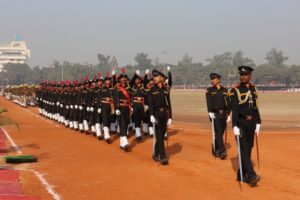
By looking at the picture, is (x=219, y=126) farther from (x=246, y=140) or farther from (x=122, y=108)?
(x=122, y=108)

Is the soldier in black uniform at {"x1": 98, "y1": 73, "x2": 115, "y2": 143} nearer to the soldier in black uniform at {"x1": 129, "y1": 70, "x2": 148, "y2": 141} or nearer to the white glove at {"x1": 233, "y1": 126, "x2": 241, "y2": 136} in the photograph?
the soldier in black uniform at {"x1": 129, "y1": 70, "x2": 148, "y2": 141}

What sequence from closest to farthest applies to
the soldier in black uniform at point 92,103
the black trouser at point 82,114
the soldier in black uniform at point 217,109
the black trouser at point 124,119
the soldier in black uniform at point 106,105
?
1. the soldier in black uniform at point 217,109
2. the black trouser at point 124,119
3. the soldier in black uniform at point 106,105
4. the soldier in black uniform at point 92,103
5. the black trouser at point 82,114

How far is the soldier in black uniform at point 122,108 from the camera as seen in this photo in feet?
44.8

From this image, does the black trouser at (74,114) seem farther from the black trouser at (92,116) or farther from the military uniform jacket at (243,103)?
the military uniform jacket at (243,103)

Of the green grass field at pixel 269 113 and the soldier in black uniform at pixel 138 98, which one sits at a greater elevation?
the soldier in black uniform at pixel 138 98

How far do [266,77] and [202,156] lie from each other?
5273 inches

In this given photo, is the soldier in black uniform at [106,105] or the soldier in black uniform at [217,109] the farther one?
the soldier in black uniform at [106,105]

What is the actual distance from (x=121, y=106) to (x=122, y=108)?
8 cm

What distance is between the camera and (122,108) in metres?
14.0

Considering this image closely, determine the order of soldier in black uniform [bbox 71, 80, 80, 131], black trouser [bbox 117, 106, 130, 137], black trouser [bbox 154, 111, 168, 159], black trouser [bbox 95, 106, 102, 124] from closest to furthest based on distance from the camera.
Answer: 1. black trouser [bbox 154, 111, 168, 159]
2. black trouser [bbox 117, 106, 130, 137]
3. black trouser [bbox 95, 106, 102, 124]
4. soldier in black uniform [bbox 71, 80, 80, 131]

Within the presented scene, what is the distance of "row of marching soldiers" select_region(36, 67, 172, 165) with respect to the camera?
11.4 metres

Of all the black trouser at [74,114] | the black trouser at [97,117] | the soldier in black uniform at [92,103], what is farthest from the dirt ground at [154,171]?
the black trouser at [74,114]

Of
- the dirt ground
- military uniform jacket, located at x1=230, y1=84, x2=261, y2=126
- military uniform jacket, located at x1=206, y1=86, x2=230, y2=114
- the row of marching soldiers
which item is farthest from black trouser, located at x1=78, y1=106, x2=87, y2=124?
military uniform jacket, located at x1=230, y1=84, x2=261, y2=126

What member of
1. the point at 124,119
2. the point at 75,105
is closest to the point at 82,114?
the point at 75,105
